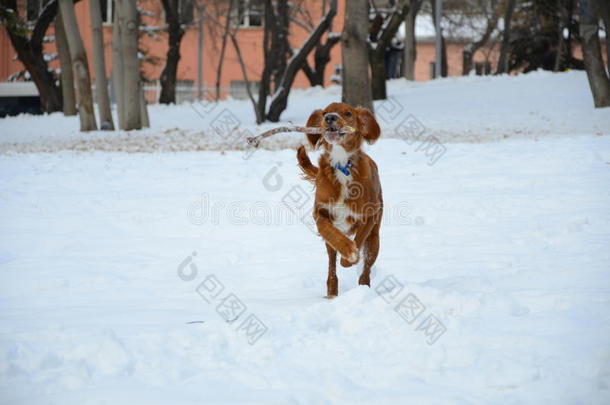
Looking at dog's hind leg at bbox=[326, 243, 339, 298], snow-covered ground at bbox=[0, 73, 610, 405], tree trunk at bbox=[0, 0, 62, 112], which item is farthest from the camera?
tree trunk at bbox=[0, 0, 62, 112]

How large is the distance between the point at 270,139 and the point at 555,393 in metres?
14.2

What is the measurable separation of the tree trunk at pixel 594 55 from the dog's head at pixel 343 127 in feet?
48.4

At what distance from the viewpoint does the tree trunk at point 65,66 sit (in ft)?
82.2

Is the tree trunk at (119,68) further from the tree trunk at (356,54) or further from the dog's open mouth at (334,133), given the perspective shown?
the dog's open mouth at (334,133)

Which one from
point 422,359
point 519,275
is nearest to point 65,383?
point 422,359

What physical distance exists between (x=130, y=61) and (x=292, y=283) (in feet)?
47.4

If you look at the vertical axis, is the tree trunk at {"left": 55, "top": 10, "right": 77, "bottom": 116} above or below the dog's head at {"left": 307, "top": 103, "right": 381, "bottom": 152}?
below

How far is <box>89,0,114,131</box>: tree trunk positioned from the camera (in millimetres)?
20797

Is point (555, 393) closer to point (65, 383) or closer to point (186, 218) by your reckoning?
point (65, 383)

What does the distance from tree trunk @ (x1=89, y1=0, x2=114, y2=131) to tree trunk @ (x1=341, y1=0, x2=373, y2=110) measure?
765cm

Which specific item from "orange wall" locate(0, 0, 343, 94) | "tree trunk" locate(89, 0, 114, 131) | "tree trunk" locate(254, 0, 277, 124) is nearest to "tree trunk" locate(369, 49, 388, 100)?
"tree trunk" locate(254, 0, 277, 124)

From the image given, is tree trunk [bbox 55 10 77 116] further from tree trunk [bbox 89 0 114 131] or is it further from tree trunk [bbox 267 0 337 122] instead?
tree trunk [bbox 267 0 337 122]

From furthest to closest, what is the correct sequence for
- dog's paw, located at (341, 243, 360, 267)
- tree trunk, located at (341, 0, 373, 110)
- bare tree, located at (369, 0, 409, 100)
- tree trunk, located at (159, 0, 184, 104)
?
1. tree trunk, located at (159, 0, 184, 104)
2. bare tree, located at (369, 0, 409, 100)
3. tree trunk, located at (341, 0, 373, 110)
4. dog's paw, located at (341, 243, 360, 267)

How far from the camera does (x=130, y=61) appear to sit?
1942cm
